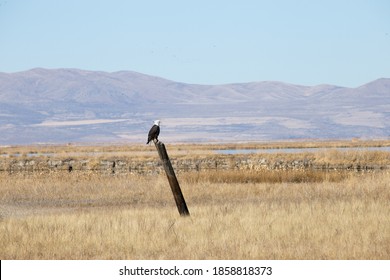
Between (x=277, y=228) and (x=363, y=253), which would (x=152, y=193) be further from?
(x=363, y=253)

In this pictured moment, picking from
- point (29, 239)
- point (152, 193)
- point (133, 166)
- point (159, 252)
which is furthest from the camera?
point (133, 166)

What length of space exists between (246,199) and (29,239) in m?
10.5

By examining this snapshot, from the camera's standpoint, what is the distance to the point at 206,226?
57.5 ft

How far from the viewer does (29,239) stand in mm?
16203

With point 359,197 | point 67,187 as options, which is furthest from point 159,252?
point 67,187

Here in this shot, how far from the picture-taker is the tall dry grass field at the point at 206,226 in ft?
49.2

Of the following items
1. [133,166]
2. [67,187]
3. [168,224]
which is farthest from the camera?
[133,166]

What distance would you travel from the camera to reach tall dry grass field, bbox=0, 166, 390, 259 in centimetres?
1498

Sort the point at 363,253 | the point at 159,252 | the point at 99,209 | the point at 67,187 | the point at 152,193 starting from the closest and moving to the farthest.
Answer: the point at 363,253
the point at 159,252
the point at 99,209
the point at 152,193
the point at 67,187
